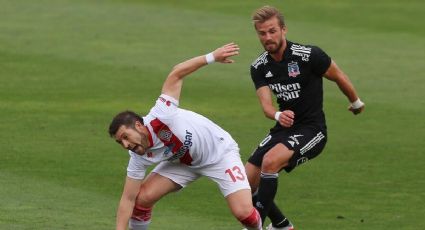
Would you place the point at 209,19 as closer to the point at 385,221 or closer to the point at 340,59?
the point at 340,59

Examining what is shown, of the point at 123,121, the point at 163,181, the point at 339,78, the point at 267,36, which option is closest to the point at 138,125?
the point at 123,121

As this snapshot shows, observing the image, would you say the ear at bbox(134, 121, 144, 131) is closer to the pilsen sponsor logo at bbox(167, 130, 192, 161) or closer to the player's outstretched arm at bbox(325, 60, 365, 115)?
the pilsen sponsor logo at bbox(167, 130, 192, 161)

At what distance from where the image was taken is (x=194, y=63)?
11.2 m

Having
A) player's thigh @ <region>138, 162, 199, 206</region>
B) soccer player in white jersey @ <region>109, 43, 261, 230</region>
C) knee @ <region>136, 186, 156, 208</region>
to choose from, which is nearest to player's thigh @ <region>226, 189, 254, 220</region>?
soccer player in white jersey @ <region>109, 43, 261, 230</region>

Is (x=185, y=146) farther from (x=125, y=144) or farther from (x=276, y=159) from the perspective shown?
(x=276, y=159)

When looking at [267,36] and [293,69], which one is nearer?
[267,36]

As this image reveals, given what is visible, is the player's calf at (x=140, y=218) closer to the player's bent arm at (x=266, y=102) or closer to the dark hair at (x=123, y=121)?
the dark hair at (x=123, y=121)

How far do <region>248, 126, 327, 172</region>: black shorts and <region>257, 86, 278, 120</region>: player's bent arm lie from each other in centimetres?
31

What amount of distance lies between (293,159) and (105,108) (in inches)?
304

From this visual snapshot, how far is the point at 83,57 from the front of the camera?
24.1 meters

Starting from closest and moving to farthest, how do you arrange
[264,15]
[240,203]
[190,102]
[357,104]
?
[240,203]
[264,15]
[357,104]
[190,102]

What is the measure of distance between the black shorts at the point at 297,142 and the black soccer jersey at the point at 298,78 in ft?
0.35

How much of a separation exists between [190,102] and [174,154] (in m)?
8.82

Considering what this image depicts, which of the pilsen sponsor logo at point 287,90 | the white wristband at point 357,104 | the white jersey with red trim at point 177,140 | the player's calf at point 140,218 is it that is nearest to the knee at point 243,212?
the white jersey with red trim at point 177,140
